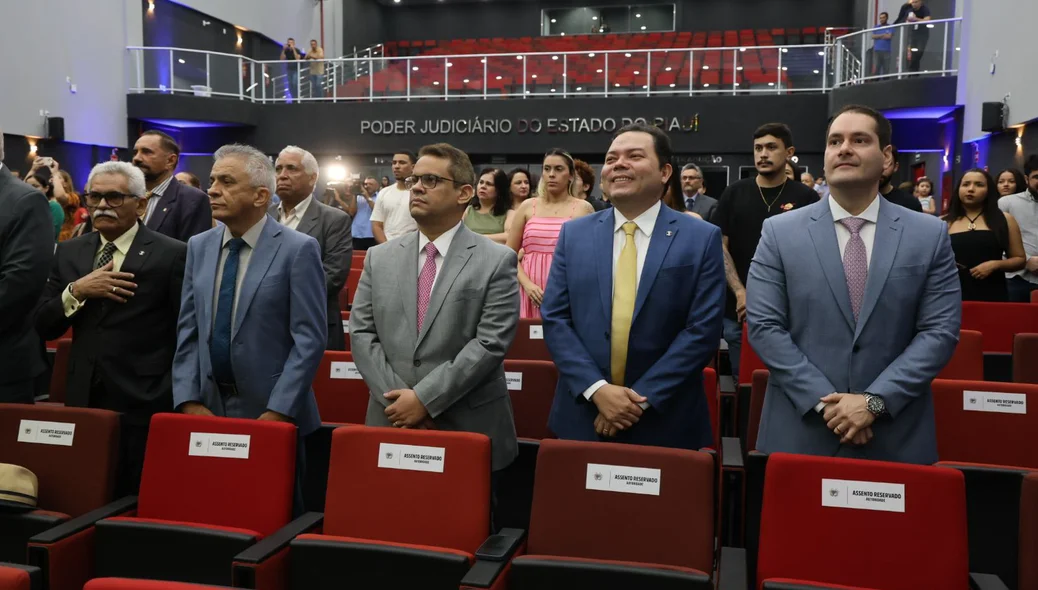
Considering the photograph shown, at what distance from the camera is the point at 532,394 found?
10.7 ft

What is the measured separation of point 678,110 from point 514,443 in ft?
37.0

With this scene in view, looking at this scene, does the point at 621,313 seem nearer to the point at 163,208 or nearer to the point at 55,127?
the point at 163,208

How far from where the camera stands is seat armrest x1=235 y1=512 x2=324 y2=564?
198 centimetres

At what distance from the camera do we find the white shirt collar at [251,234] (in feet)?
8.87

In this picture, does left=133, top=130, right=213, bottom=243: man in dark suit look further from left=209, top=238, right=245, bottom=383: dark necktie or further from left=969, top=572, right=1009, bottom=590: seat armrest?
left=969, top=572, right=1009, bottom=590: seat armrest

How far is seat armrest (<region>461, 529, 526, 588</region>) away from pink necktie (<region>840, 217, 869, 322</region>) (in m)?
1.09

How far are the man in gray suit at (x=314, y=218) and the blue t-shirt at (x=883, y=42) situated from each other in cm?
974

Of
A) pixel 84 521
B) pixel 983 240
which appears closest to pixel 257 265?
pixel 84 521

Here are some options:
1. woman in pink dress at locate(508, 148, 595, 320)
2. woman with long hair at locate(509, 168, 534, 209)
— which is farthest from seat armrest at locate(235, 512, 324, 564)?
woman with long hair at locate(509, 168, 534, 209)

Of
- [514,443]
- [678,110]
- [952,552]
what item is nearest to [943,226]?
[952,552]

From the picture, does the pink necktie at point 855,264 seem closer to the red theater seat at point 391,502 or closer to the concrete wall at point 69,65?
the red theater seat at point 391,502

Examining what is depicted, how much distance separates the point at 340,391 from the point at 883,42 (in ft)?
34.1

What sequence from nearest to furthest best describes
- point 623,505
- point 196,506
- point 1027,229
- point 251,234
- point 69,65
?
point 623,505
point 196,506
point 251,234
point 1027,229
point 69,65

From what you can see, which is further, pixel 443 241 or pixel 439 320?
pixel 443 241
